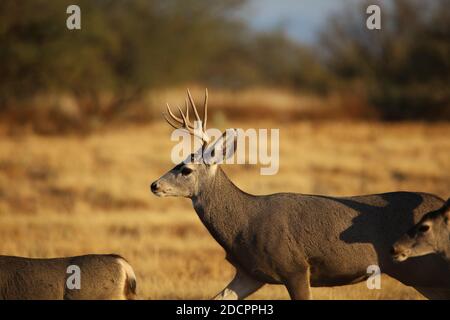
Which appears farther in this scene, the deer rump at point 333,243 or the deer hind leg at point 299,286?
the deer rump at point 333,243

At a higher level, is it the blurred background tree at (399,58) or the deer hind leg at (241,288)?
the blurred background tree at (399,58)

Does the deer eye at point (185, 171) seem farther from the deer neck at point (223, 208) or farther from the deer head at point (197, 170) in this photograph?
the deer neck at point (223, 208)

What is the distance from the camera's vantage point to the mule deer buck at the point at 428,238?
789cm

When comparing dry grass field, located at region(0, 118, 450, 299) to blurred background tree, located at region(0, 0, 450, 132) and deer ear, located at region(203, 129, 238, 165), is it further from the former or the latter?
blurred background tree, located at region(0, 0, 450, 132)

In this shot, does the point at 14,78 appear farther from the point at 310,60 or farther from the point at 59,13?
the point at 310,60

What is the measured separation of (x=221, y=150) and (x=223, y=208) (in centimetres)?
A: 63

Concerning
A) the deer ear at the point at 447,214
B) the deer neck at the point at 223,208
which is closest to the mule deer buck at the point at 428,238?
the deer ear at the point at 447,214

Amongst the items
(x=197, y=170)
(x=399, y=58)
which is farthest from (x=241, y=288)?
(x=399, y=58)

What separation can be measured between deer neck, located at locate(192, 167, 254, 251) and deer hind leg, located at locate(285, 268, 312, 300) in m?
0.77

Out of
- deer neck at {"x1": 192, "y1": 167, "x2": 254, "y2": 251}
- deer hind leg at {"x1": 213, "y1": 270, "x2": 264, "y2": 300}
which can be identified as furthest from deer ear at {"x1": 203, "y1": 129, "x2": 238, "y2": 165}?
deer hind leg at {"x1": 213, "y1": 270, "x2": 264, "y2": 300}

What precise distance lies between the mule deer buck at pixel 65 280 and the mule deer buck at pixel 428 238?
2.65m

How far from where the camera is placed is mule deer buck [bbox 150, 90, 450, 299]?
811cm

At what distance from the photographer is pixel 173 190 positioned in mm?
8672

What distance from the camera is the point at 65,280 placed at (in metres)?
Result: 7.95
